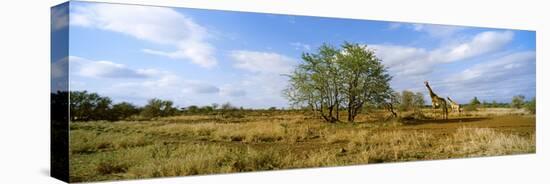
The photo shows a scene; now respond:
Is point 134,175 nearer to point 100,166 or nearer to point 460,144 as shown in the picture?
point 100,166

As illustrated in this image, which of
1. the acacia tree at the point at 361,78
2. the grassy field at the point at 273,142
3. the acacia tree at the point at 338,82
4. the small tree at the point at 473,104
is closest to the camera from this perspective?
the grassy field at the point at 273,142

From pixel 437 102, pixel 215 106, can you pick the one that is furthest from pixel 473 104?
pixel 215 106

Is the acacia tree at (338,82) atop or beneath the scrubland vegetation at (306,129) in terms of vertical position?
atop

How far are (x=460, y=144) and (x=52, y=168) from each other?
648 centimetres

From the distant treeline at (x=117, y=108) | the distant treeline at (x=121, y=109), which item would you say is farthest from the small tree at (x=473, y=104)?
the distant treeline at (x=117, y=108)

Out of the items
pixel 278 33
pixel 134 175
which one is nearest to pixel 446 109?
pixel 278 33

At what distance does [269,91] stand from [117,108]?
7.27 ft

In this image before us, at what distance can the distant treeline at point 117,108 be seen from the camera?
7.52m

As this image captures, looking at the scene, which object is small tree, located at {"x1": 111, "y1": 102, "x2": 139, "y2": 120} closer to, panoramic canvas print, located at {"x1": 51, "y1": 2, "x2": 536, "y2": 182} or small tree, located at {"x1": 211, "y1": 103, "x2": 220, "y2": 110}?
panoramic canvas print, located at {"x1": 51, "y1": 2, "x2": 536, "y2": 182}

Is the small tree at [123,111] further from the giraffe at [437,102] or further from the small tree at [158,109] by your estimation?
the giraffe at [437,102]

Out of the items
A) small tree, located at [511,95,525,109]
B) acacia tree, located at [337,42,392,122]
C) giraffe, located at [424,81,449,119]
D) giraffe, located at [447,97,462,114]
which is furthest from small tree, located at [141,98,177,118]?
small tree, located at [511,95,525,109]

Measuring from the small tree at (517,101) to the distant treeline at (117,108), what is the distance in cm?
540

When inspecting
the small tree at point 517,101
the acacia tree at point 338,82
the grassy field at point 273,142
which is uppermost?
the acacia tree at point 338,82

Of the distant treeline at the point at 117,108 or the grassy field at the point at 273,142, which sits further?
the grassy field at the point at 273,142
